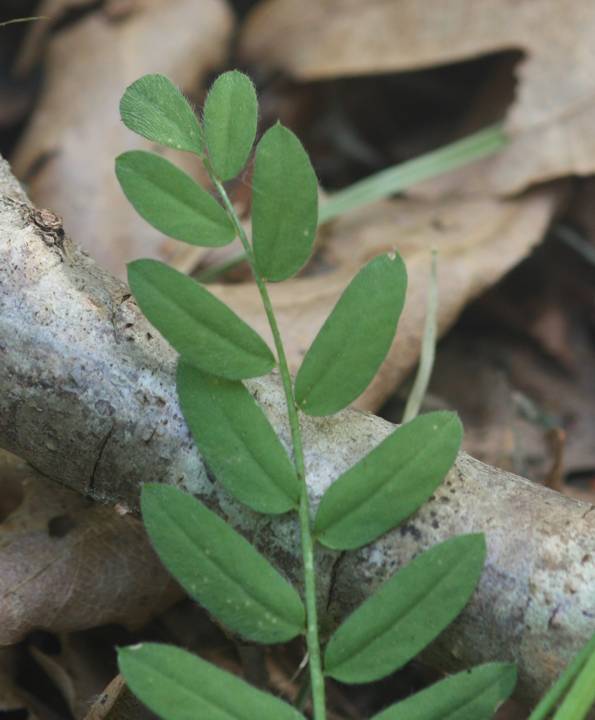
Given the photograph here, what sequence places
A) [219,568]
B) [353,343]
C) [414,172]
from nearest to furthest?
1. [219,568]
2. [353,343]
3. [414,172]

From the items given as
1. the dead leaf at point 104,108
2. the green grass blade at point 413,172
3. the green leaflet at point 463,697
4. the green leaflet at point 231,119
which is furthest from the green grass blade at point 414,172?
the green leaflet at point 463,697

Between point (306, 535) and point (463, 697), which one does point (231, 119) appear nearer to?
point (306, 535)

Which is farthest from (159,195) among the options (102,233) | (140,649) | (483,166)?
(483,166)

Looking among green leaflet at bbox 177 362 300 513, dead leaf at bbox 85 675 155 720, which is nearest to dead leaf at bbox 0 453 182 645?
dead leaf at bbox 85 675 155 720

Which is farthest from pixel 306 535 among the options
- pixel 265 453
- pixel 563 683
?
pixel 563 683

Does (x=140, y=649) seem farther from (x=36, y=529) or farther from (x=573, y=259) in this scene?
(x=573, y=259)

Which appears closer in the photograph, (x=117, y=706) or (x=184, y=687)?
(x=184, y=687)

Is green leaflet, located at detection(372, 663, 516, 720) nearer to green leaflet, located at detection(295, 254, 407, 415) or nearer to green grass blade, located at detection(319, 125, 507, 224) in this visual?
green leaflet, located at detection(295, 254, 407, 415)
